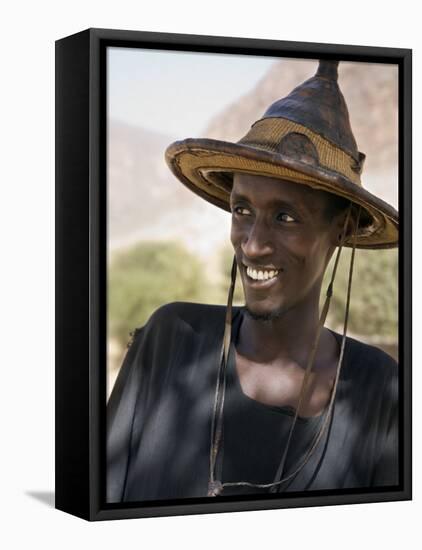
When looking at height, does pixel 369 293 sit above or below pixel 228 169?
below

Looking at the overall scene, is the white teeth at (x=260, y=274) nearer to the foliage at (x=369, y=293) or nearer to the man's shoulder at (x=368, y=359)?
the foliage at (x=369, y=293)

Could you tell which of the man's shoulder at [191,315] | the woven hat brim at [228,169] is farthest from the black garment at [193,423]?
the woven hat brim at [228,169]

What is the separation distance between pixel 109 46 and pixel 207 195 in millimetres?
914

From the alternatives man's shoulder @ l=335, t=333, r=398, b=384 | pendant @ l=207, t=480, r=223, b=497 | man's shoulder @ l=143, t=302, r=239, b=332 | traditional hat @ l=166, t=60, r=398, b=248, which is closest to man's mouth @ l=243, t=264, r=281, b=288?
man's shoulder @ l=143, t=302, r=239, b=332

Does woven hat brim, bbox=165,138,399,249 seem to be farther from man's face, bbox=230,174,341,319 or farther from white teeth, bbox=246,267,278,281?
white teeth, bbox=246,267,278,281

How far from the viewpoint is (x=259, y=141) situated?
8.48 meters

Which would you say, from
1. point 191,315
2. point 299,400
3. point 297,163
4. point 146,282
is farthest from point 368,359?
point 146,282

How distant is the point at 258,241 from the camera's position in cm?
845

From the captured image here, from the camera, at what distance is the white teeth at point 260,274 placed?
27.9 ft

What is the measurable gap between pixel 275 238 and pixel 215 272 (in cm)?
35

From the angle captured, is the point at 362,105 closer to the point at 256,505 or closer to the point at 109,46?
the point at 109,46

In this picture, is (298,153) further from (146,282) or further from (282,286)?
(146,282)

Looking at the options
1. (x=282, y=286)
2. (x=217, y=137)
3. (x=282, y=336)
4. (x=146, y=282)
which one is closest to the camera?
(x=146, y=282)

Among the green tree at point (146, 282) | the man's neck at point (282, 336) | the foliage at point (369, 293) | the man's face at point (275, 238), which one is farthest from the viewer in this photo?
the foliage at point (369, 293)
